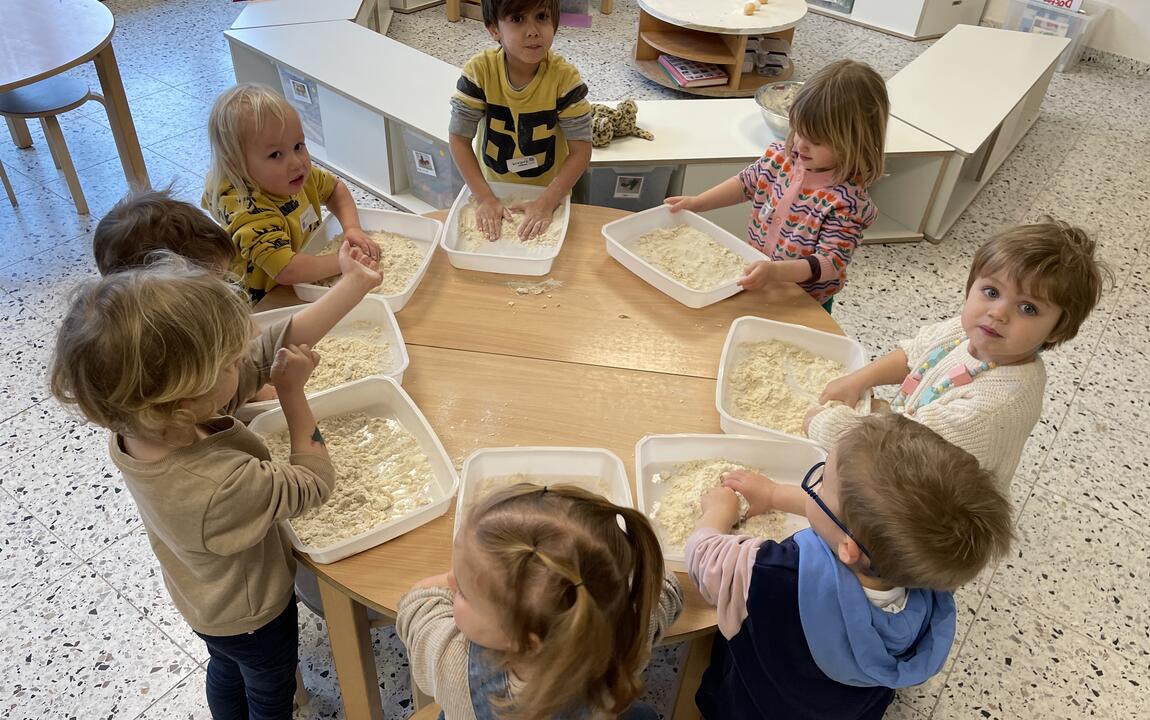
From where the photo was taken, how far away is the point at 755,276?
1.64 meters

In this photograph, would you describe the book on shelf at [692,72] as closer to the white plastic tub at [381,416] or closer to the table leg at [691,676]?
the white plastic tub at [381,416]

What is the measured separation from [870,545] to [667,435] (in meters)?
0.43

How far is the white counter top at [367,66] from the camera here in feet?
9.41

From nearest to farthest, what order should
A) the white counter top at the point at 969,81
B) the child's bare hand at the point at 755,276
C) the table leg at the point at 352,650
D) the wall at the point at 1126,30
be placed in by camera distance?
1. the table leg at the point at 352,650
2. the child's bare hand at the point at 755,276
3. the white counter top at the point at 969,81
4. the wall at the point at 1126,30

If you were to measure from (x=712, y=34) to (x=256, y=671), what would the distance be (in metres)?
3.92

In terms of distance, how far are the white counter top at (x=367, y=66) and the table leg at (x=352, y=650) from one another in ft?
6.15

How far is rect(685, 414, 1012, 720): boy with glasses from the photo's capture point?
3.07 ft

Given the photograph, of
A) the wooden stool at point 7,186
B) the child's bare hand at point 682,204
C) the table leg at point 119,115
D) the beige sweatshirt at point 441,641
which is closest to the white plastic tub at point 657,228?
the child's bare hand at point 682,204

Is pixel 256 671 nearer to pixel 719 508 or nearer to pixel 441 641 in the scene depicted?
pixel 441 641

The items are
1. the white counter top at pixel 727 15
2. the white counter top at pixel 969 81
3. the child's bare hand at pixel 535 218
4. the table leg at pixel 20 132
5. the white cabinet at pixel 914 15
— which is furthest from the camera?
the white cabinet at pixel 914 15

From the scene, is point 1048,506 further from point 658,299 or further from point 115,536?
point 115,536

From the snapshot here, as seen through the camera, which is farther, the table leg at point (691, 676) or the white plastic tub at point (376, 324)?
the white plastic tub at point (376, 324)

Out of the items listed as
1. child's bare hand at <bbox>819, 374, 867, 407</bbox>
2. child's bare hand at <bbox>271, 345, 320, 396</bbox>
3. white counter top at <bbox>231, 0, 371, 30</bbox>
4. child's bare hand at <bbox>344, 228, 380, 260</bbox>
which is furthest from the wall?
child's bare hand at <bbox>271, 345, 320, 396</bbox>

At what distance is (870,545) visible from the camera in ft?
3.16
